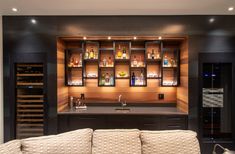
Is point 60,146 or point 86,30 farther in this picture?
point 86,30

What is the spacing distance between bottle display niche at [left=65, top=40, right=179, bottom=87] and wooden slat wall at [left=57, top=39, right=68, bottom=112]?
15cm

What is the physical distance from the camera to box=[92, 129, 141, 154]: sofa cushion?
8.54 ft

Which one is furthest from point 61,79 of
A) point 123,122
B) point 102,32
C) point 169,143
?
point 169,143

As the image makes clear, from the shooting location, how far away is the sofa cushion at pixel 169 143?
102 inches

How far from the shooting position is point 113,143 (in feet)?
8.64

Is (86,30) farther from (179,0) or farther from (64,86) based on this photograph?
→ (179,0)

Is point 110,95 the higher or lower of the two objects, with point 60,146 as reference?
higher

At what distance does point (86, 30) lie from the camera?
436 cm

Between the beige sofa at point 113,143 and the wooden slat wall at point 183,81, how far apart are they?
1822mm

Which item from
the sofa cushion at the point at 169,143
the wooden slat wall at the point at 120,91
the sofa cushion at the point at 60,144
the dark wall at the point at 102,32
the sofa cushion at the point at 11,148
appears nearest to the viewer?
the sofa cushion at the point at 11,148

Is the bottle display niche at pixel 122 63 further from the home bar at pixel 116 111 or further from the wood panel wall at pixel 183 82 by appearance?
the home bar at pixel 116 111

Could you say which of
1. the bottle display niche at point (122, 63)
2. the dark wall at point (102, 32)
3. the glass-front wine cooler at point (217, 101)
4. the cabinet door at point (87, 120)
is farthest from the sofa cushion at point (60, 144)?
the glass-front wine cooler at point (217, 101)

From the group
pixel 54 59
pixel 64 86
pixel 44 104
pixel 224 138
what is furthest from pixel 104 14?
pixel 224 138

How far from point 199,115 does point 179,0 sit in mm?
2228
